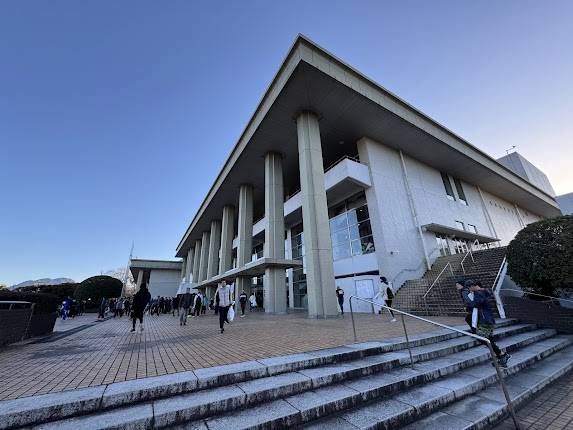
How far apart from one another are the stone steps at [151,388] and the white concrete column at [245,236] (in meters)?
16.5

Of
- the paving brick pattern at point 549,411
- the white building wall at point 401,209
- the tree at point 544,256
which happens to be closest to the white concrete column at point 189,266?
the white building wall at point 401,209

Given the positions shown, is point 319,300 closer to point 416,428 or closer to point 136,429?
point 416,428

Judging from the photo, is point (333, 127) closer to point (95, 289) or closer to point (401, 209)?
point (401, 209)

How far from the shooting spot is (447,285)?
12906 mm

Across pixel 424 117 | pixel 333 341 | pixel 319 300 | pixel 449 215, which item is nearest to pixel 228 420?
pixel 333 341

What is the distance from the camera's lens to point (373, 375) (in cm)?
396

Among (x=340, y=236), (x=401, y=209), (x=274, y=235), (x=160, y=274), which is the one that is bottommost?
(x=274, y=235)

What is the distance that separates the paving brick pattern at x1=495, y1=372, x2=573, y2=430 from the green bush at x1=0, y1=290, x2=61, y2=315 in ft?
34.8

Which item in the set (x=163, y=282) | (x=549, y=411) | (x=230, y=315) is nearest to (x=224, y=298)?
(x=230, y=315)

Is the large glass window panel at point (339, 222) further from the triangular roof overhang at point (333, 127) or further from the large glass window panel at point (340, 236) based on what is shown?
the triangular roof overhang at point (333, 127)

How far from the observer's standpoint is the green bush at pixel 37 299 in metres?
6.59

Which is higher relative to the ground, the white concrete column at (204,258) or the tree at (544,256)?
the white concrete column at (204,258)

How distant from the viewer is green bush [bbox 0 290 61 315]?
21.6 ft

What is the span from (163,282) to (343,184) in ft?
149
